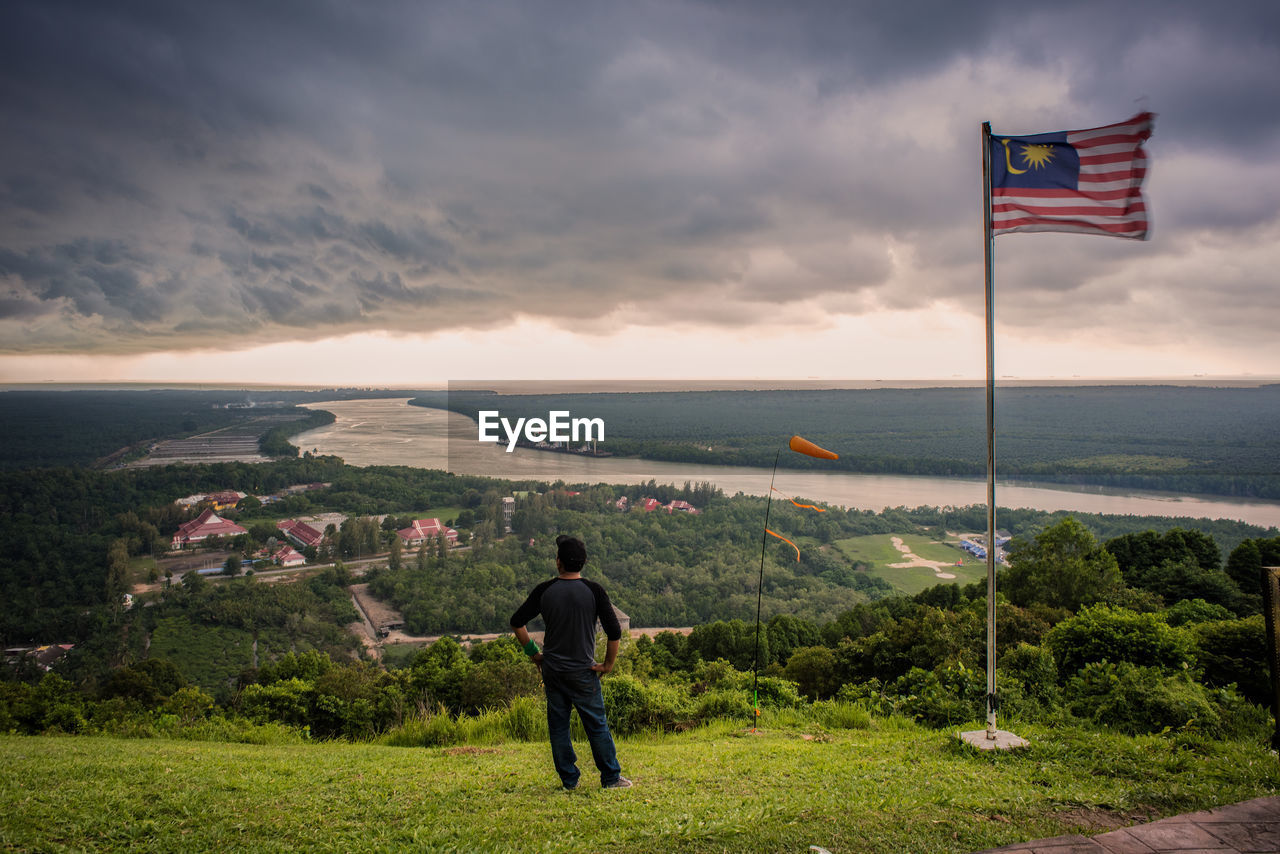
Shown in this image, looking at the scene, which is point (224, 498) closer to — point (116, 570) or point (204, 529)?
point (204, 529)

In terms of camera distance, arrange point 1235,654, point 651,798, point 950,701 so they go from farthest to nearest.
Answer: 1. point 1235,654
2. point 950,701
3. point 651,798

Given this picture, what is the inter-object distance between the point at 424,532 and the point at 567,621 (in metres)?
59.6

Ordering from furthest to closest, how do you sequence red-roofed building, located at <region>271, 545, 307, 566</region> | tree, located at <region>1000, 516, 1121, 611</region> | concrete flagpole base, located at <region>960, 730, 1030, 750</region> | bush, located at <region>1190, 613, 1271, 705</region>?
red-roofed building, located at <region>271, 545, 307, 566</region>
tree, located at <region>1000, 516, 1121, 611</region>
bush, located at <region>1190, 613, 1271, 705</region>
concrete flagpole base, located at <region>960, 730, 1030, 750</region>

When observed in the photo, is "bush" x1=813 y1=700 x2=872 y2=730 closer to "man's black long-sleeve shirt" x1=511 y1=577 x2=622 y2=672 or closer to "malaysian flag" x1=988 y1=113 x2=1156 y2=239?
"man's black long-sleeve shirt" x1=511 y1=577 x2=622 y2=672

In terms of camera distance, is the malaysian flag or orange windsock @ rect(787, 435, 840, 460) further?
orange windsock @ rect(787, 435, 840, 460)

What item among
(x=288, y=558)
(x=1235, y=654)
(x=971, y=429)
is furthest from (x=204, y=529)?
(x=971, y=429)

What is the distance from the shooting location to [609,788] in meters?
4.22

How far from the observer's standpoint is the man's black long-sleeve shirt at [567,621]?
4.09 meters

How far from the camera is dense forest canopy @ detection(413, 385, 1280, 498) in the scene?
6372cm

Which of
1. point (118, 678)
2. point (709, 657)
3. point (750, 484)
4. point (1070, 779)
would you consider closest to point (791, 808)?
point (1070, 779)

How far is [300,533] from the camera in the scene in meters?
59.4

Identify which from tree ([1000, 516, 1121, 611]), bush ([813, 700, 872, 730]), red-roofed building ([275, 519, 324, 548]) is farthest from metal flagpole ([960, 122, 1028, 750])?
red-roofed building ([275, 519, 324, 548])

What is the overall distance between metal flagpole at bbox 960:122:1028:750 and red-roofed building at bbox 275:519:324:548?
6269 centimetres

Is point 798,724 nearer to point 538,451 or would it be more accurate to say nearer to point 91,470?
point 91,470
